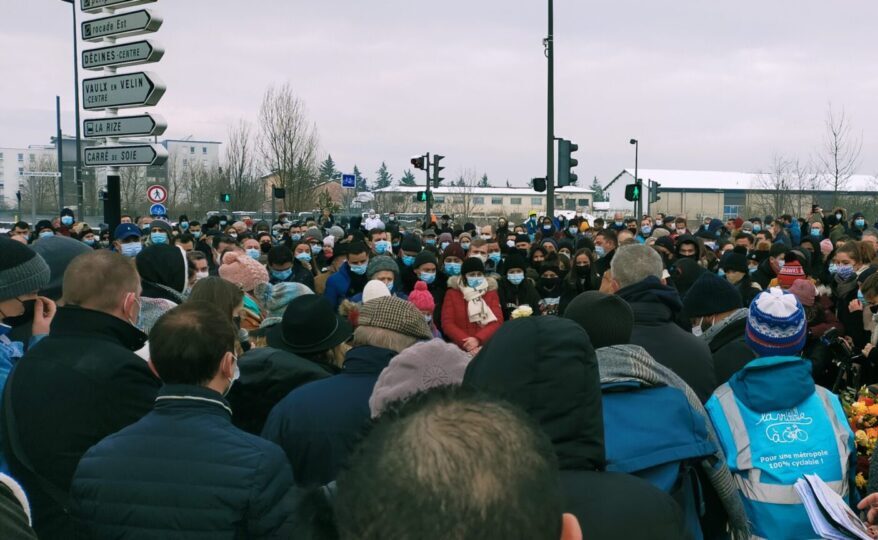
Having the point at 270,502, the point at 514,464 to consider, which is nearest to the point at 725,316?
the point at 270,502

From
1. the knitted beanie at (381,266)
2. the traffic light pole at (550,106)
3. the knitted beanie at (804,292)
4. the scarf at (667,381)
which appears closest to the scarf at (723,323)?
the scarf at (667,381)

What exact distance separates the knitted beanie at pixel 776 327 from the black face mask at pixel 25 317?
3363 mm

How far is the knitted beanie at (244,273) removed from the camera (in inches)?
271

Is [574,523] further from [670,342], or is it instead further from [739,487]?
[670,342]

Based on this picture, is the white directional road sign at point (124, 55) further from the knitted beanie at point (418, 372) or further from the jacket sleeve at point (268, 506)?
the jacket sleeve at point (268, 506)

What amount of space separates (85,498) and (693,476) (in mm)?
2178

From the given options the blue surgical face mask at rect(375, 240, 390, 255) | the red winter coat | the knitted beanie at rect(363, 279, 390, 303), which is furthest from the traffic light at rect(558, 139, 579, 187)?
the knitted beanie at rect(363, 279, 390, 303)

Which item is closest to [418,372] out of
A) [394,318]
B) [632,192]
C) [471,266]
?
[394,318]

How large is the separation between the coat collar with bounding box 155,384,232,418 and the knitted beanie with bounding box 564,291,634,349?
4.66 ft

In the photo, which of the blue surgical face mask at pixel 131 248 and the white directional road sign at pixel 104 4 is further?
the blue surgical face mask at pixel 131 248

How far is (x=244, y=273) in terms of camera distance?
6984mm

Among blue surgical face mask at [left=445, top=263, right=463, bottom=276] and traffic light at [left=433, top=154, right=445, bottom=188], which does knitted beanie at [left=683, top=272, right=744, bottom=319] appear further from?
traffic light at [left=433, top=154, right=445, bottom=188]

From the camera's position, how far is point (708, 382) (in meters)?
4.51

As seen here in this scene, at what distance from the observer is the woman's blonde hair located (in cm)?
376
